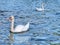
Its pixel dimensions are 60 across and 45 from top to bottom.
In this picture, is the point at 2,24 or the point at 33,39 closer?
the point at 33,39

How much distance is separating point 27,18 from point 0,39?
322 inches

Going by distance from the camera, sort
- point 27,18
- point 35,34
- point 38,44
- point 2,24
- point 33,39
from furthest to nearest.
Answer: point 27,18, point 2,24, point 35,34, point 33,39, point 38,44

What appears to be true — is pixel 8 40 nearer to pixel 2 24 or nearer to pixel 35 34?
pixel 35 34

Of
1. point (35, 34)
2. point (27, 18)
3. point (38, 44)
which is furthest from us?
point (27, 18)

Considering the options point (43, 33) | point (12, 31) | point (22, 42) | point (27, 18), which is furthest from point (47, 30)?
point (27, 18)

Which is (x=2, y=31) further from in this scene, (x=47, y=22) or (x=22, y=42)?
(x=47, y=22)

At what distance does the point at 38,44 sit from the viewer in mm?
16188

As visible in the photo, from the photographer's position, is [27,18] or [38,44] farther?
[27,18]

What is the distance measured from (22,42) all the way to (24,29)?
135 inches

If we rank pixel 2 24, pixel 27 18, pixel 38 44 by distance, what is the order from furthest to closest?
1. pixel 27 18
2. pixel 2 24
3. pixel 38 44

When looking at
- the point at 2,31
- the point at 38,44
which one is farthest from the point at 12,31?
the point at 38,44

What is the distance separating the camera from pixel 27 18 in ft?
82.2

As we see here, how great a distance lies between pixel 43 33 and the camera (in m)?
18.8

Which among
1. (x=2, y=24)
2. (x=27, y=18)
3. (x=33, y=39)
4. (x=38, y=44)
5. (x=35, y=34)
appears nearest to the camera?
(x=38, y=44)
